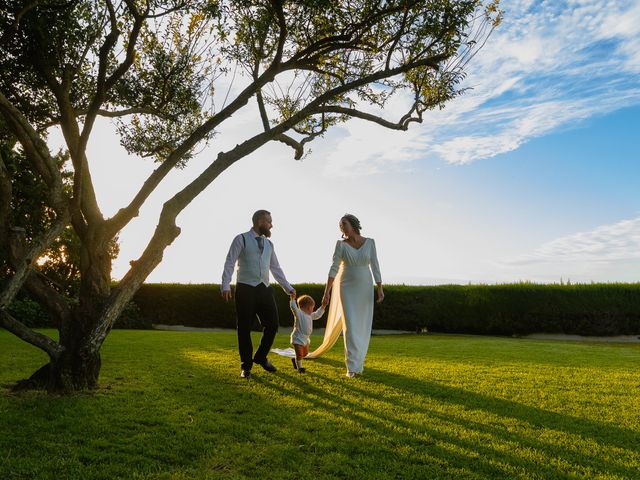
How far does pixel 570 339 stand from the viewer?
22125 millimetres

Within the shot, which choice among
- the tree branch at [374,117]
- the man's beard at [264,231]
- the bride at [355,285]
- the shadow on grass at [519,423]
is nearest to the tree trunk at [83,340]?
the man's beard at [264,231]

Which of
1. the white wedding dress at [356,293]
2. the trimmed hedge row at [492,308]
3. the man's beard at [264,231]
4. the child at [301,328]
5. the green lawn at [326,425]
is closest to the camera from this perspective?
the green lawn at [326,425]

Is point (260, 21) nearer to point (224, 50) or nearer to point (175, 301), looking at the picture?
point (224, 50)

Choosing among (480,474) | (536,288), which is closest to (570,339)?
(536,288)

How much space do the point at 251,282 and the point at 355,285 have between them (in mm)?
1711

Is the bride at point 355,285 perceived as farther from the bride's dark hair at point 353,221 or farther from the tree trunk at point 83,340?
the tree trunk at point 83,340

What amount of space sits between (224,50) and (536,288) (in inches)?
677

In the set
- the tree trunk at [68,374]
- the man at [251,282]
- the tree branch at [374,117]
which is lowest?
the tree trunk at [68,374]

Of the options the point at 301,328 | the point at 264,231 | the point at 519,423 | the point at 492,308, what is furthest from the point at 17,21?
the point at 492,308

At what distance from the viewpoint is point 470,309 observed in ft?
76.4

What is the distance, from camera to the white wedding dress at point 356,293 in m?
8.65

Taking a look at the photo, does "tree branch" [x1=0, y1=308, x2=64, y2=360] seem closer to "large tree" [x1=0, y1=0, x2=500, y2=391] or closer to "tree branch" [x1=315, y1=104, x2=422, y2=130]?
"large tree" [x1=0, y1=0, x2=500, y2=391]

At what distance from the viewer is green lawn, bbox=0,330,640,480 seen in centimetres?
429

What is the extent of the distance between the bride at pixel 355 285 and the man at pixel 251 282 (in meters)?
1.06
